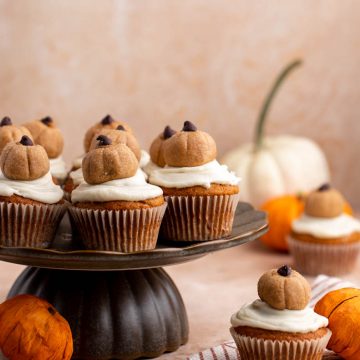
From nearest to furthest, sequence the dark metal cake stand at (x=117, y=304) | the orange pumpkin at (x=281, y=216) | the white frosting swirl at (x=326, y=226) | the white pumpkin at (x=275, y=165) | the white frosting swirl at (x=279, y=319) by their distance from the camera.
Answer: the white frosting swirl at (x=279, y=319) < the dark metal cake stand at (x=117, y=304) < the white frosting swirl at (x=326, y=226) < the orange pumpkin at (x=281, y=216) < the white pumpkin at (x=275, y=165)

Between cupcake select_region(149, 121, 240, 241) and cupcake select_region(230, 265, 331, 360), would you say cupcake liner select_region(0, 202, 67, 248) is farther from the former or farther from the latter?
cupcake select_region(230, 265, 331, 360)

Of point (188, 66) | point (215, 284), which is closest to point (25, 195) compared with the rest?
point (215, 284)

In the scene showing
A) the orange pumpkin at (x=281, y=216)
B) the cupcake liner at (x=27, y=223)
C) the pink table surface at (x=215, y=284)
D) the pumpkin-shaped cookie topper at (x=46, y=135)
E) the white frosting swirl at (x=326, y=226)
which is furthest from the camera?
the orange pumpkin at (x=281, y=216)

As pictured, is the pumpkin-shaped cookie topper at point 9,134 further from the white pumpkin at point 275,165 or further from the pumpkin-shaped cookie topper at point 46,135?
the white pumpkin at point 275,165

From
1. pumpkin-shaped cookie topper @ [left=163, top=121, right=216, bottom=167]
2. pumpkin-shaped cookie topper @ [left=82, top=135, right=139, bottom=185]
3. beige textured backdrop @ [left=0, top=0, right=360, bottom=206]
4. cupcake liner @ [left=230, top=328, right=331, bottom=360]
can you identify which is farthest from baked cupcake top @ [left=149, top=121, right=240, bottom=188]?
beige textured backdrop @ [left=0, top=0, right=360, bottom=206]

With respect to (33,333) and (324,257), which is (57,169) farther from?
(324,257)

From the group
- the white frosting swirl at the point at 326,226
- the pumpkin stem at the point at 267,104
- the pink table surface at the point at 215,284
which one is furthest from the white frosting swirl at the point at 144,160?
the pumpkin stem at the point at 267,104
